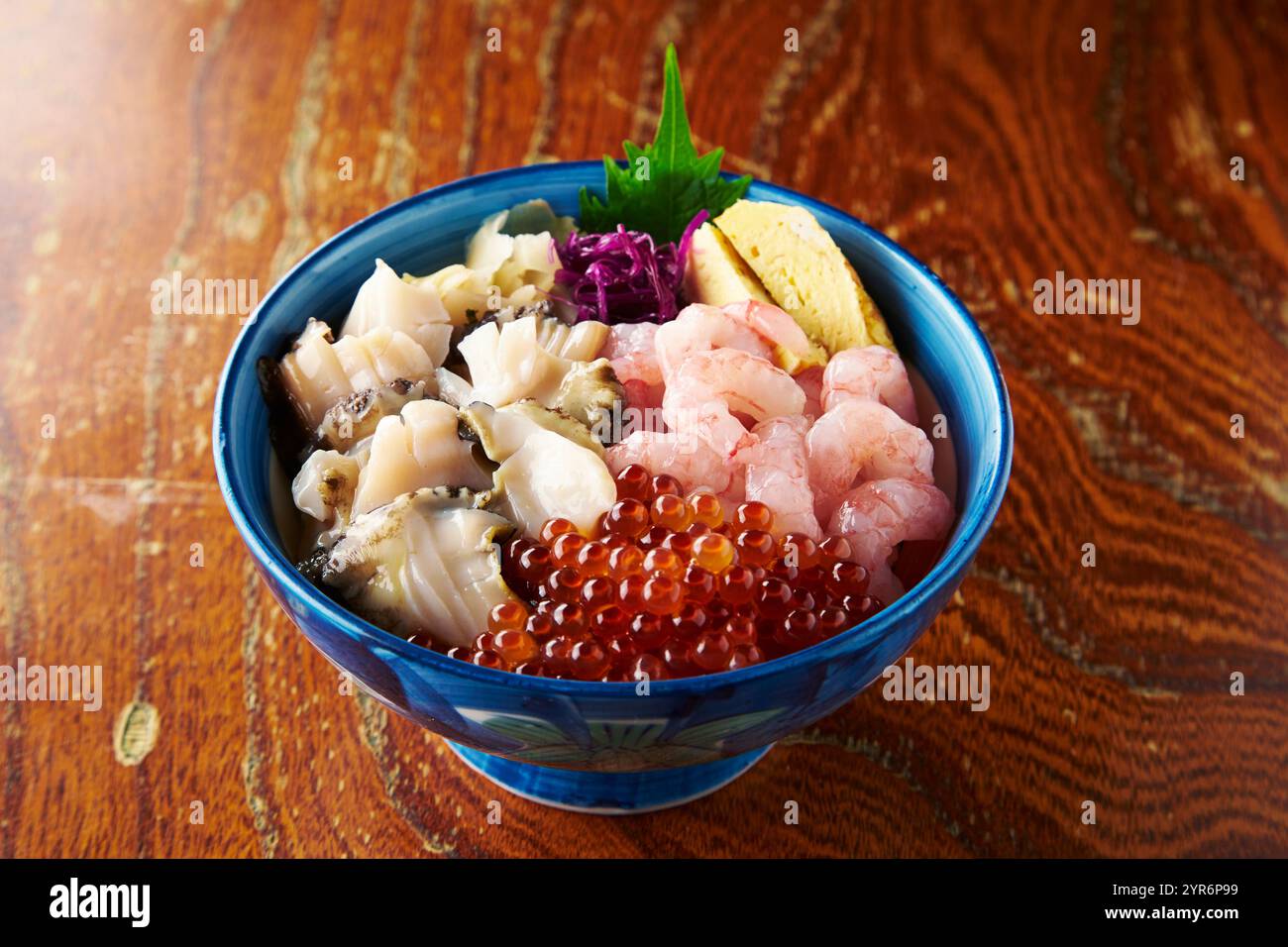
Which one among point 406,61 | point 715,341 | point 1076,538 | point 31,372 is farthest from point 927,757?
point 406,61

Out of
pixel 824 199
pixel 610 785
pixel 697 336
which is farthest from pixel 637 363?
pixel 824 199

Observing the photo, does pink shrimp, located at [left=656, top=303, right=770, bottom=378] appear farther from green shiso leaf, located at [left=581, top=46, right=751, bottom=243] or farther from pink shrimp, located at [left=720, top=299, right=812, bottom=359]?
green shiso leaf, located at [left=581, top=46, right=751, bottom=243]

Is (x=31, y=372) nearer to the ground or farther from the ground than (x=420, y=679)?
farther from the ground

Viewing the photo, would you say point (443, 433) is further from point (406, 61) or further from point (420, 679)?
point (406, 61)

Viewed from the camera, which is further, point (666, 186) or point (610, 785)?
point (666, 186)

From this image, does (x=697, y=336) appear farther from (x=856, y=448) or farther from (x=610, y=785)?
(x=610, y=785)

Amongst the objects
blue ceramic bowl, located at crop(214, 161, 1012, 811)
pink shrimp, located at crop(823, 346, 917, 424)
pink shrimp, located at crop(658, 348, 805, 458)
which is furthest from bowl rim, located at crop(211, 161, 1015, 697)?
pink shrimp, located at crop(658, 348, 805, 458)

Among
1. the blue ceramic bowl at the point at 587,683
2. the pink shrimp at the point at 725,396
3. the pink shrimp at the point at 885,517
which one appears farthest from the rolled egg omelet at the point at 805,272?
the pink shrimp at the point at 885,517
